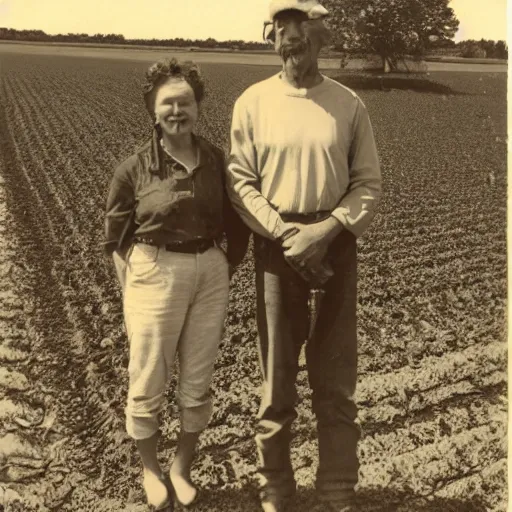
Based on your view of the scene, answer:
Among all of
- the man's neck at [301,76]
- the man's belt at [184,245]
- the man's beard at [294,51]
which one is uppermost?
the man's beard at [294,51]

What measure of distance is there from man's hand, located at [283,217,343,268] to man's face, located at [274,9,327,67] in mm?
568

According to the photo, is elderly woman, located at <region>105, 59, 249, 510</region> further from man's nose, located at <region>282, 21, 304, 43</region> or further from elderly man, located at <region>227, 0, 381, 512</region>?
man's nose, located at <region>282, 21, 304, 43</region>

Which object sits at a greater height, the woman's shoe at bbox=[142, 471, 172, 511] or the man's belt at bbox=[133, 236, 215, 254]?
the man's belt at bbox=[133, 236, 215, 254]

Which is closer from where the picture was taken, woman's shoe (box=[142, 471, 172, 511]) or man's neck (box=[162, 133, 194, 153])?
man's neck (box=[162, 133, 194, 153])

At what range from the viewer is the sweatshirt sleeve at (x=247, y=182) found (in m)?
2.38

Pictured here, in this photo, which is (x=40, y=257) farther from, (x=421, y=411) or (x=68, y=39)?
(x=421, y=411)

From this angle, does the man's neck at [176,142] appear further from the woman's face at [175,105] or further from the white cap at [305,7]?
the white cap at [305,7]

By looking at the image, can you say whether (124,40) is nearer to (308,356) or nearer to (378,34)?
(378,34)

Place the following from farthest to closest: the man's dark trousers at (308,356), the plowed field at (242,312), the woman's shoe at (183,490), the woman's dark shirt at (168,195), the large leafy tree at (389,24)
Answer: the large leafy tree at (389,24)
the plowed field at (242,312)
the woman's shoe at (183,490)
the man's dark trousers at (308,356)
the woman's dark shirt at (168,195)

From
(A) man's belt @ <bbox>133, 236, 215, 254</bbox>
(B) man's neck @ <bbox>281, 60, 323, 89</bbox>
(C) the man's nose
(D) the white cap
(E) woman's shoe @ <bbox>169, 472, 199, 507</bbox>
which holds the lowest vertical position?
(E) woman's shoe @ <bbox>169, 472, 199, 507</bbox>

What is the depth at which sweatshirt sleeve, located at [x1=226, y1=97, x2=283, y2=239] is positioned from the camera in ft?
7.82

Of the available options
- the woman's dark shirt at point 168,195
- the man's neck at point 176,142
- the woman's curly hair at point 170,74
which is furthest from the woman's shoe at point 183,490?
the woman's curly hair at point 170,74

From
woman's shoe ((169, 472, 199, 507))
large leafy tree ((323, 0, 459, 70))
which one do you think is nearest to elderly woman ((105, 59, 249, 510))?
woman's shoe ((169, 472, 199, 507))

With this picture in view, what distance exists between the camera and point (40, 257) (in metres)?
5.19
